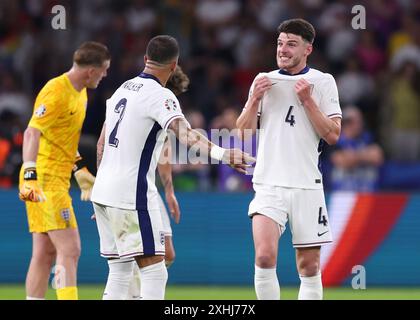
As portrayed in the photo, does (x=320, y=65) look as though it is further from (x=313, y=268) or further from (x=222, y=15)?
(x=313, y=268)

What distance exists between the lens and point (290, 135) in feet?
29.1

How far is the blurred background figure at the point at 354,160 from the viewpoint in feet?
47.6

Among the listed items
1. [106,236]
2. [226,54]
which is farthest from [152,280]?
[226,54]

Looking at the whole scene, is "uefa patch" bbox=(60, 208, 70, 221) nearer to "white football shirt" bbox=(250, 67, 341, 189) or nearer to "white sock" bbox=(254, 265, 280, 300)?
"white football shirt" bbox=(250, 67, 341, 189)

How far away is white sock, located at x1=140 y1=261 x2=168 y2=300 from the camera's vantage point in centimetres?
859

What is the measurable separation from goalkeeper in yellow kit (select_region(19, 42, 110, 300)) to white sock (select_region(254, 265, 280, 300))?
76.6 inches

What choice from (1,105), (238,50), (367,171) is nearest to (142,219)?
(367,171)

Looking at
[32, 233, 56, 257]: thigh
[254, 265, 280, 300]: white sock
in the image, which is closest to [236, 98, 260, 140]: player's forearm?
[254, 265, 280, 300]: white sock

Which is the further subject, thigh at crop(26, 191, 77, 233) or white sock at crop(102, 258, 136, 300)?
thigh at crop(26, 191, 77, 233)

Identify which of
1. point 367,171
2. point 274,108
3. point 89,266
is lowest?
point 89,266

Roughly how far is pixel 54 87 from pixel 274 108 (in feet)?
6.87

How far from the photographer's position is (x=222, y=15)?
17500mm

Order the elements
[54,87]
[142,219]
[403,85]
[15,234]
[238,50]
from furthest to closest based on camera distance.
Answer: [238,50] < [403,85] < [15,234] < [54,87] < [142,219]

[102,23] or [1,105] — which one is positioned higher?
[102,23]
